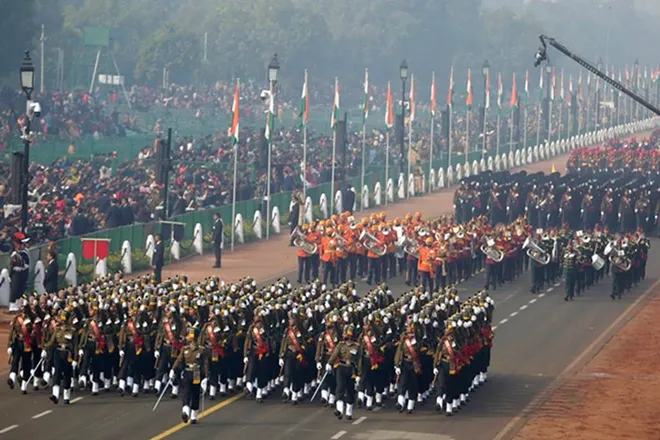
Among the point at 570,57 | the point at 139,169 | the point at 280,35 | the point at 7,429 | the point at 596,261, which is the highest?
the point at 280,35

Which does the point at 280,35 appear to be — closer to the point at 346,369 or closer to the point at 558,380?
the point at 558,380

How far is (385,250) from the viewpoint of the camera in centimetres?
5084

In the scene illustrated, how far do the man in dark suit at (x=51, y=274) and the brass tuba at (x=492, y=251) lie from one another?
40.4 feet

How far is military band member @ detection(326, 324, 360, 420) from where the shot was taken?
111ft

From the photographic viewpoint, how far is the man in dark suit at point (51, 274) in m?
44.1

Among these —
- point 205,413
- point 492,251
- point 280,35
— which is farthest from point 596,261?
point 280,35

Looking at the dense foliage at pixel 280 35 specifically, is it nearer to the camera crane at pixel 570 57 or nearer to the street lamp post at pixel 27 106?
the street lamp post at pixel 27 106

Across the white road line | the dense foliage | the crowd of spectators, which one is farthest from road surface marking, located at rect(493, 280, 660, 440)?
the dense foliage

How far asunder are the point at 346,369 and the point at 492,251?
16.9 m

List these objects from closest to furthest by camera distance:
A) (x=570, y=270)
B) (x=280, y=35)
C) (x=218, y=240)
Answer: (x=570, y=270), (x=218, y=240), (x=280, y=35)

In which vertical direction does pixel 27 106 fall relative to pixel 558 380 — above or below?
above

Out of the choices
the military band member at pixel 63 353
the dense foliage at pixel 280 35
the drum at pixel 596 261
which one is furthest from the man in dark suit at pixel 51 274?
the dense foliage at pixel 280 35

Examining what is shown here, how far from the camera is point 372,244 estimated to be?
50531mm

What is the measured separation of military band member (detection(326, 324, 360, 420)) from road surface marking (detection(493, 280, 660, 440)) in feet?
9.44
